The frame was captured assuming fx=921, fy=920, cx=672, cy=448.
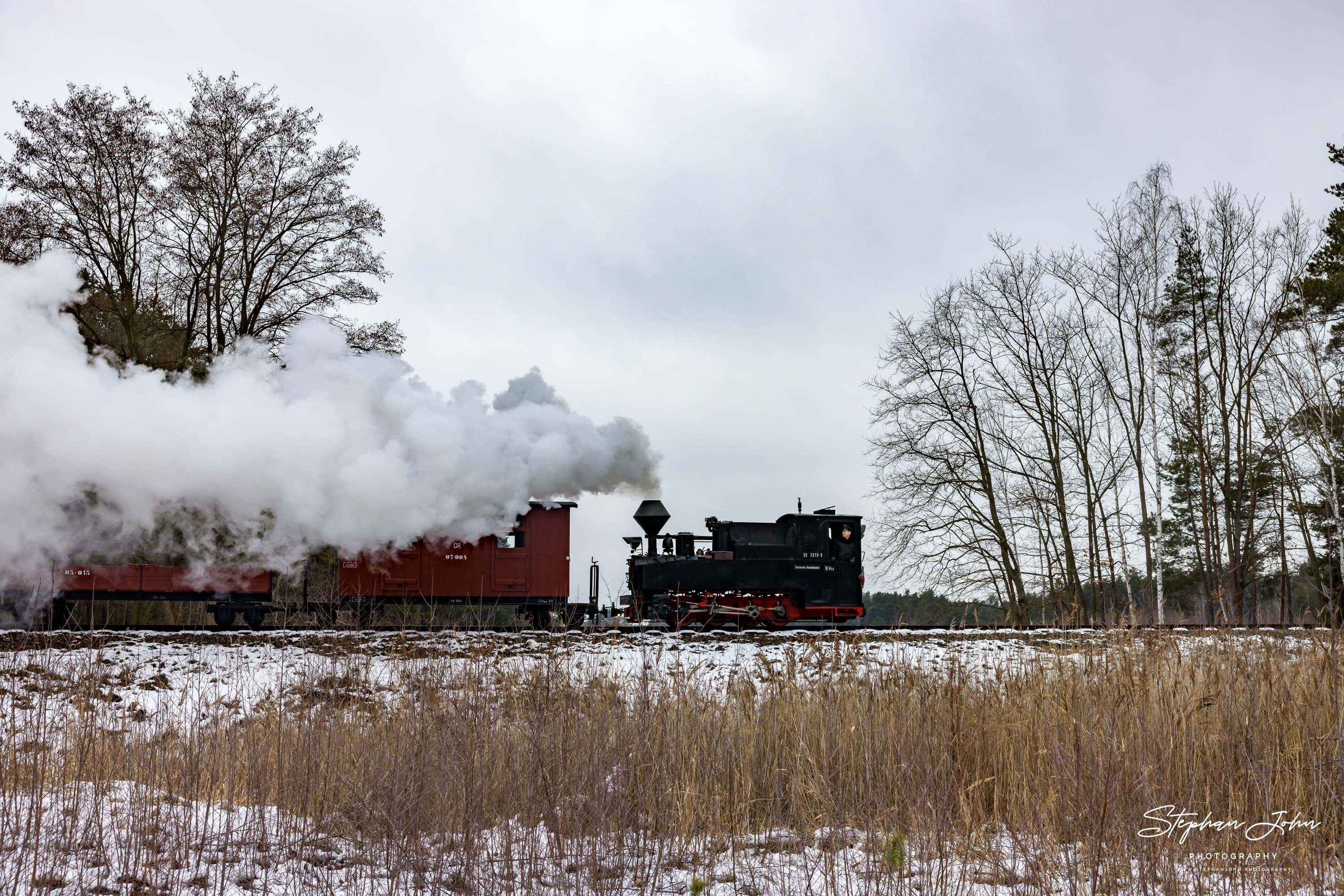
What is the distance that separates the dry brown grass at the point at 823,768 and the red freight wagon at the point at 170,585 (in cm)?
1153

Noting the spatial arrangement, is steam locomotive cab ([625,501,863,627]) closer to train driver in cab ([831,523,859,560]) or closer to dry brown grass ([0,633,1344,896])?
train driver in cab ([831,523,859,560])

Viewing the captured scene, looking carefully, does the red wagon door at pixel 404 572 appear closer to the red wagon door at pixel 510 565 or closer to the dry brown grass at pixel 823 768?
the red wagon door at pixel 510 565

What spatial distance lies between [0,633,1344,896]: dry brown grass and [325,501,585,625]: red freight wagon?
1156cm

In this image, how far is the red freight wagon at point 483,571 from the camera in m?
18.6

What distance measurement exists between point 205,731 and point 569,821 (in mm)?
4388

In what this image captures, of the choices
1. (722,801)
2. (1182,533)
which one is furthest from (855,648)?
(1182,533)

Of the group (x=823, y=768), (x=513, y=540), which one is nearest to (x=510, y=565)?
(x=513, y=540)

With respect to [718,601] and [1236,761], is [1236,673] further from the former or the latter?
[718,601]

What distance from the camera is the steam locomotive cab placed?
18734 mm

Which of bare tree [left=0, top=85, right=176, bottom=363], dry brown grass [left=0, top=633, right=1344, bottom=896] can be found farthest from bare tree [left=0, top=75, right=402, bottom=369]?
dry brown grass [left=0, top=633, right=1344, bottom=896]

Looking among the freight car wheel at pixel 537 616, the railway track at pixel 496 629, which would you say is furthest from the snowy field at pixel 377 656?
the freight car wheel at pixel 537 616

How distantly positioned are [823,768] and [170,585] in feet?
53.6

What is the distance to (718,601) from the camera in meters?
19.1

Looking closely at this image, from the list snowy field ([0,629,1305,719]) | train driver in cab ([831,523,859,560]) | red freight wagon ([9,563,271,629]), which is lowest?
snowy field ([0,629,1305,719])
